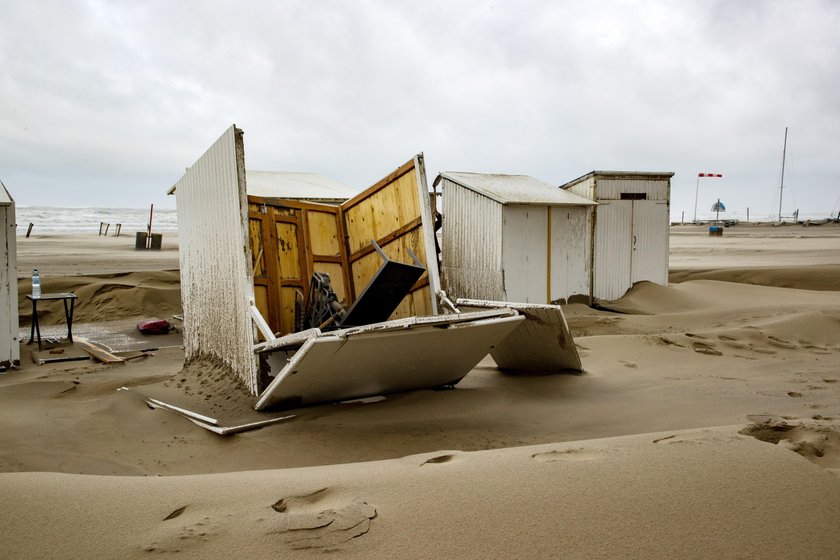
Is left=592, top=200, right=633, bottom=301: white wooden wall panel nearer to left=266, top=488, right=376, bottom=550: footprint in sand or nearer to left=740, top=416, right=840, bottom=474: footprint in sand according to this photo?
left=740, top=416, right=840, bottom=474: footprint in sand

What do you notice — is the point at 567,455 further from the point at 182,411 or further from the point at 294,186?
the point at 294,186

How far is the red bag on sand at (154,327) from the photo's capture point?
12.5 meters

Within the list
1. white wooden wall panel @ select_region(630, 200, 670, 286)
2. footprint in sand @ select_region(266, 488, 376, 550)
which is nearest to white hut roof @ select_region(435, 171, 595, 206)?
white wooden wall panel @ select_region(630, 200, 670, 286)

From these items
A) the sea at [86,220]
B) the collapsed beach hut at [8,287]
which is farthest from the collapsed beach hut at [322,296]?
the sea at [86,220]

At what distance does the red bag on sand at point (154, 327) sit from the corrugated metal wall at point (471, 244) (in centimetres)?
577

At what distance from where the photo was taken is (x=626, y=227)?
559 inches

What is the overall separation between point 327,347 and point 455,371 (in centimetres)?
186

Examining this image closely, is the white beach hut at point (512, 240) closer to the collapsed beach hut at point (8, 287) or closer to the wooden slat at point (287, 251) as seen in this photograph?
the wooden slat at point (287, 251)

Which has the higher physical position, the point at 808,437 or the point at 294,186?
the point at 294,186

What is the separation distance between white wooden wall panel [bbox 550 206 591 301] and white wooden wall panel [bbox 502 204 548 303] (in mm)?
260

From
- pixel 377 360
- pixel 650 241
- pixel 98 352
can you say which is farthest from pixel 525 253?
pixel 377 360

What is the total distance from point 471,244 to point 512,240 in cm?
105

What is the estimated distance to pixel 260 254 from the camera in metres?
7.03

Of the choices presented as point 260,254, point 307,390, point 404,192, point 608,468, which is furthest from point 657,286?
point 608,468
